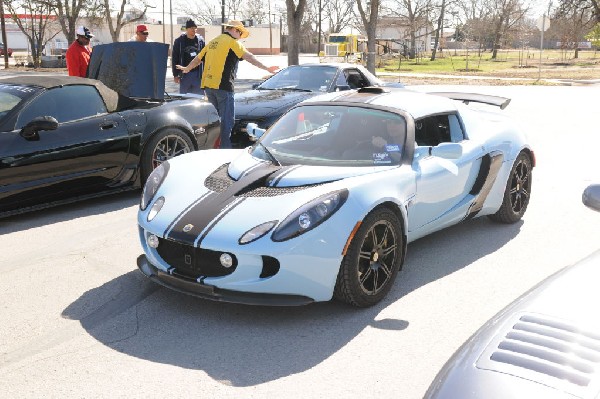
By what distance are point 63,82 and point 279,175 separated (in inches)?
136

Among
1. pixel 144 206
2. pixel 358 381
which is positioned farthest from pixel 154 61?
pixel 358 381

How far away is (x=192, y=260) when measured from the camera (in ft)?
13.4

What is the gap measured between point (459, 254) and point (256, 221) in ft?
7.13

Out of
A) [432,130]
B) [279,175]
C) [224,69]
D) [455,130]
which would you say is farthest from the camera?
[224,69]

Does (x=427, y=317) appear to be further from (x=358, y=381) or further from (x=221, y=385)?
(x=221, y=385)

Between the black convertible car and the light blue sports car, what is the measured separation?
1865 mm

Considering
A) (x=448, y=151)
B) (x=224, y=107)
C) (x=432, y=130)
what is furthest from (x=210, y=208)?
(x=224, y=107)

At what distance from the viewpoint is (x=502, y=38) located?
224ft

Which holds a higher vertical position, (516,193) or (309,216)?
(309,216)

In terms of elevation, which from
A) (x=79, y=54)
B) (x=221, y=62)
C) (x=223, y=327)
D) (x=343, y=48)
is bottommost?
(x=223, y=327)

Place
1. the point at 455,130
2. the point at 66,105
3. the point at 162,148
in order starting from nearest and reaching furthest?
the point at 455,130, the point at 66,105, the point at 162,148

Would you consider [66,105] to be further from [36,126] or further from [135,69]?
[135,69]

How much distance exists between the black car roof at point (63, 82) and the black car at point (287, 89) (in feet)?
7.98

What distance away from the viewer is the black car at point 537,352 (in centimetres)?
192
